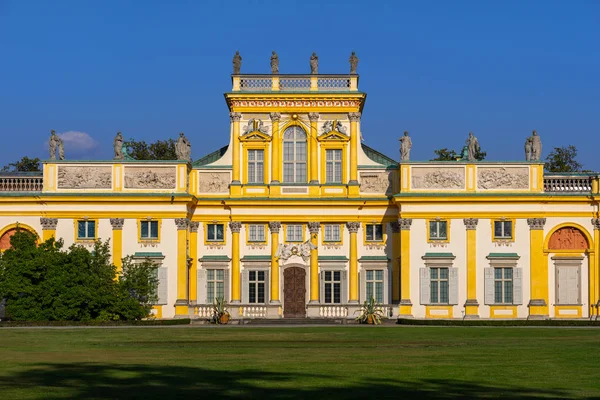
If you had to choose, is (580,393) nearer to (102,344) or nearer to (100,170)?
(102,344)

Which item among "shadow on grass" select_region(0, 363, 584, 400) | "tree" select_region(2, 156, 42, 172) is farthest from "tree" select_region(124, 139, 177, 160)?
"shadow on grass" select_region(0, 363, 584, 400)

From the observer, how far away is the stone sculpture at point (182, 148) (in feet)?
197

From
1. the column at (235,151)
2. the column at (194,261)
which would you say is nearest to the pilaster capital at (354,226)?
the column at (235,151)

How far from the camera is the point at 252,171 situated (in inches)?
2397

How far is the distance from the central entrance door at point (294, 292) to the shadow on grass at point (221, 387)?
1475 inches

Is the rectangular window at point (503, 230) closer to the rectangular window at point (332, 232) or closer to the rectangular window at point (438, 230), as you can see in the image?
the rectangular window at point (438, 230)

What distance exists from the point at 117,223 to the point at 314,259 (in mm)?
10890

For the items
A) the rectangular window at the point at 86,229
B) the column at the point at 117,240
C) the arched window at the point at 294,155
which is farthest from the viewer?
the arched window at the point at 294,155

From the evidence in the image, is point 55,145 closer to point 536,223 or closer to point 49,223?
point 49,223

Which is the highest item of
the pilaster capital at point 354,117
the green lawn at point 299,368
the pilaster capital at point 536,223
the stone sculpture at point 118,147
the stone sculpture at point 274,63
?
the stone sculpture at point 274,63

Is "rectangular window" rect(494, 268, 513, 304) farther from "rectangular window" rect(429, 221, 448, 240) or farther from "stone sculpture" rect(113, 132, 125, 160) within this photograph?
"stone sculpture" rect(113, 132, 125, 160)

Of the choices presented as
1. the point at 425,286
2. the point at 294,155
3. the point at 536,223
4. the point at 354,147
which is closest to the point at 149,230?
the point at 294,155

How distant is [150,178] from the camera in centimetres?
5925

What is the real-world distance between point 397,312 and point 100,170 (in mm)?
17780
